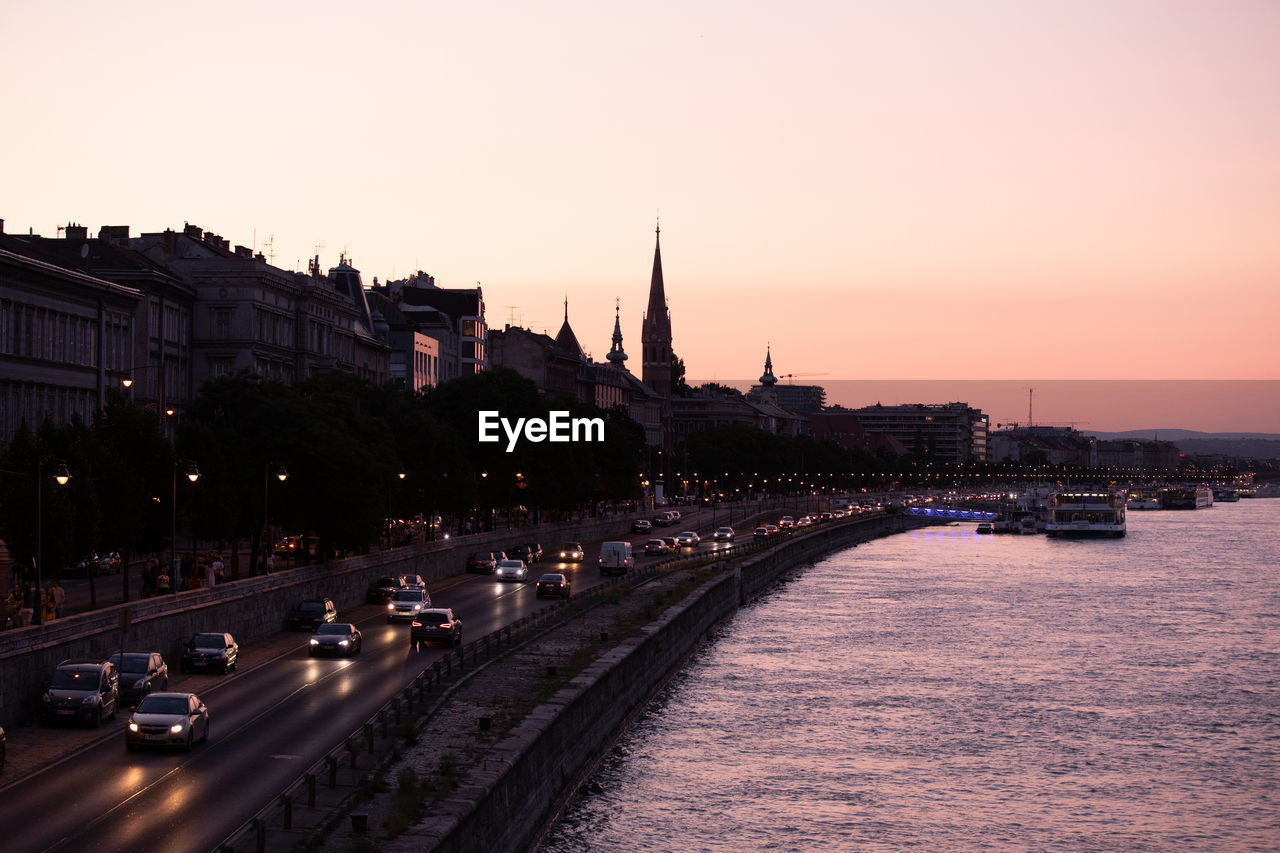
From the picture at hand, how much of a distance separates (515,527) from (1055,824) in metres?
83.3

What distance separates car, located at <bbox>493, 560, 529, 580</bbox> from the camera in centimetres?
9200

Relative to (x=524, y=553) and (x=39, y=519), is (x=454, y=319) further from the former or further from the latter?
(x=39, y=519)

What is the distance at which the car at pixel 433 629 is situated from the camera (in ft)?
189

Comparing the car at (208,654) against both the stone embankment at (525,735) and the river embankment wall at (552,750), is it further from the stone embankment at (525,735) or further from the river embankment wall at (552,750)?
the river embankment wall at (552,750)

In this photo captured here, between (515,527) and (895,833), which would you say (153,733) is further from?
(515,527)

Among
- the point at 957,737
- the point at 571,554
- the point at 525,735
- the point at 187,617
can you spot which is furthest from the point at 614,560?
the point at 525,735

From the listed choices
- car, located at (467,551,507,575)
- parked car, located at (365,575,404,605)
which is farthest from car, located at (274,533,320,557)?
car, located at (467,551,507,575)

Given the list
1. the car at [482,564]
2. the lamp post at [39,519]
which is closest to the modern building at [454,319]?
the car at [482,564]

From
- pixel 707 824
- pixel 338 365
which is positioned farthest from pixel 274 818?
pixel 338 365

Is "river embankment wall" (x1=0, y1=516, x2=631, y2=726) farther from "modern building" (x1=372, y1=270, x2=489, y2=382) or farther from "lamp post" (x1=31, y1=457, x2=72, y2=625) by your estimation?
"modern building" (x1=372, y1=270, x2=489, y2=382)

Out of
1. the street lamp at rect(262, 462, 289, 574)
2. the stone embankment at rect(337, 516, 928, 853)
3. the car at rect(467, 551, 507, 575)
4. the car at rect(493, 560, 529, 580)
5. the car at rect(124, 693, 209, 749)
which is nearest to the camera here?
the stone embankment at rect(337, 516, 928, 853)

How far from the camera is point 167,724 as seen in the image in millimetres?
36125

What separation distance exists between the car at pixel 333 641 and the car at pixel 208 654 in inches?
165

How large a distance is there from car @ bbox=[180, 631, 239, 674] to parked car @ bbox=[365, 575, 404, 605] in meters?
25.3
